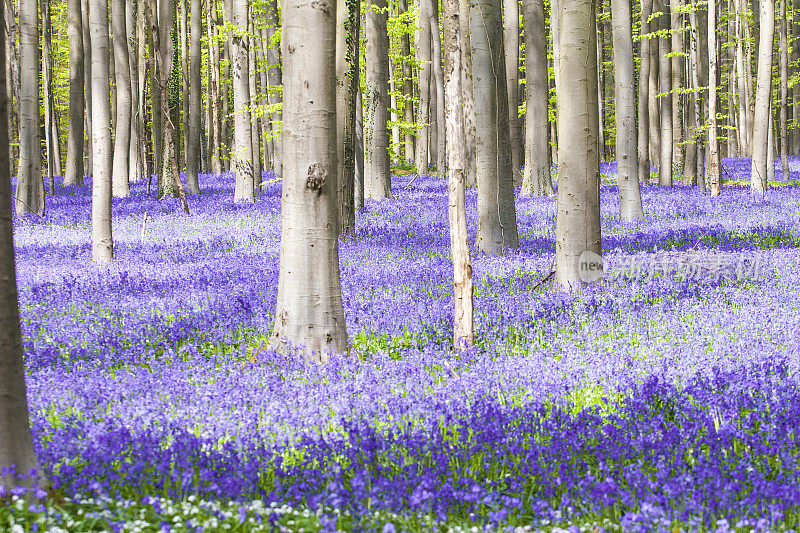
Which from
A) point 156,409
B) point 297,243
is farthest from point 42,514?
point 297,243

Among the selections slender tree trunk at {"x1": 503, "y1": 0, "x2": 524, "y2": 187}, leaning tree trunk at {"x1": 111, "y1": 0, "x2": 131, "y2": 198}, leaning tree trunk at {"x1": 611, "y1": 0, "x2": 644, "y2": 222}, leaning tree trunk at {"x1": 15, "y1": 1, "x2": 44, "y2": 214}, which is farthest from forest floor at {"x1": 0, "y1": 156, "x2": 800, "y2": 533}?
slender tree trunk at {"x1": 503, "y1": 0, "x2": 524, "y2": 187}

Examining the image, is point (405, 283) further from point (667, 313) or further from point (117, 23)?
point (117, 23)

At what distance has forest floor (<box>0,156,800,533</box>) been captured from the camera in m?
3.52

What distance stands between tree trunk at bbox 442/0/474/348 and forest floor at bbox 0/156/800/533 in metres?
0.31

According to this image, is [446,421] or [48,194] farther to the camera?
[48,194]

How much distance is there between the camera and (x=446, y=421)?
464 centimetres

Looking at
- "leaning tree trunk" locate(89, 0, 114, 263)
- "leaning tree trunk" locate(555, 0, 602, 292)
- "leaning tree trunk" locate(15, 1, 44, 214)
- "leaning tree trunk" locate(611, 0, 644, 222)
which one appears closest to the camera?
"leaning tree trunk" locate(555, 0, 602, 292)

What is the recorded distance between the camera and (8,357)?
3.54 metres

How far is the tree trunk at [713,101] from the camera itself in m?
18.7

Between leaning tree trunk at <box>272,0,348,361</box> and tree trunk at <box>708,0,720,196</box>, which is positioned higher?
tree trunk at <box>708,0,720,196</box>

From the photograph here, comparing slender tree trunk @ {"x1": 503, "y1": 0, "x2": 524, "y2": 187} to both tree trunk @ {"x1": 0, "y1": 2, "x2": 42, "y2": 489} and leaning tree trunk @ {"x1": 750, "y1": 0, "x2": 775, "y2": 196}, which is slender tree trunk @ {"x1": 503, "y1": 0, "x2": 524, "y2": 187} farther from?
tree trunk @ {"x1": 0, "y1": 2, "x2": 42, "y2": 489}

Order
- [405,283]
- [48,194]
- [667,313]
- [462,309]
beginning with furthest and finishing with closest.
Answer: [48,194] → [405,283] → [667,313] → [462,309]

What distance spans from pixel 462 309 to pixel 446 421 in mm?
2158

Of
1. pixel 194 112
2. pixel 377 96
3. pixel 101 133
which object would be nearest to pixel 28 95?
pixel 194 112
